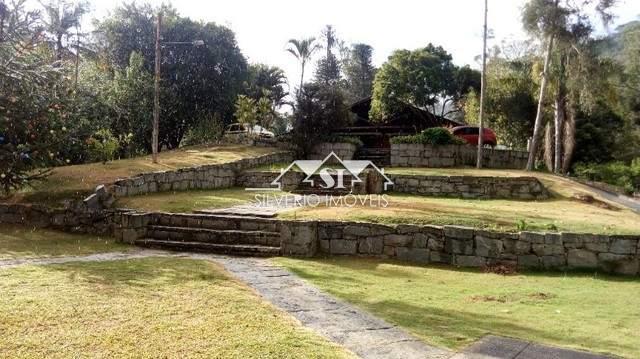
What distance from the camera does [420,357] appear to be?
167 inches

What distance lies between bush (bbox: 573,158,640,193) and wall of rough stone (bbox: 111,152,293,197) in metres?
13.9

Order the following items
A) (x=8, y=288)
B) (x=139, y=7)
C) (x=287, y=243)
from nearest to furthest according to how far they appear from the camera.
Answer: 1. (x=8, y=288)
2. (x=287, y=243)
3. (x=139, y=7)

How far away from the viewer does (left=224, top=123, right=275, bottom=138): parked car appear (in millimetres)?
23489

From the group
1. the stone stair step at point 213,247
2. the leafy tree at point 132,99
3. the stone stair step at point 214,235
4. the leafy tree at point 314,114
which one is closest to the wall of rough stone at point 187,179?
the leafy tree at point 314,114

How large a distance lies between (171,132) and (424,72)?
618 inches

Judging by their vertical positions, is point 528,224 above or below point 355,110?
below

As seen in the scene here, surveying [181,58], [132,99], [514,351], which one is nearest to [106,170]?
[132,99]

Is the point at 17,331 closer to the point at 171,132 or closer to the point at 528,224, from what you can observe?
the point at 528,224

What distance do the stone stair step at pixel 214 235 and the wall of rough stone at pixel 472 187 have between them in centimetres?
724

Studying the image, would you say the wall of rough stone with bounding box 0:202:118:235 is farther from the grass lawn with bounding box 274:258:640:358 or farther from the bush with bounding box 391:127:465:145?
the bush with bounding box 391:127:465:145

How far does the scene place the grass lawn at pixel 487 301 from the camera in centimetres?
496

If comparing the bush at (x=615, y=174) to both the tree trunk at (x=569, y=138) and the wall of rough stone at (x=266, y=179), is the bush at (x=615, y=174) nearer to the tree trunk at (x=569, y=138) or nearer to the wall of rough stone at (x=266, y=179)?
the tree trunk at (x=569, y=138)

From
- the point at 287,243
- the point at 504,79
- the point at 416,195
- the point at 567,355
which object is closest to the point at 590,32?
the point at 504,79

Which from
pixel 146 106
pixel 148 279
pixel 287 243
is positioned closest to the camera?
pixel 148 279
